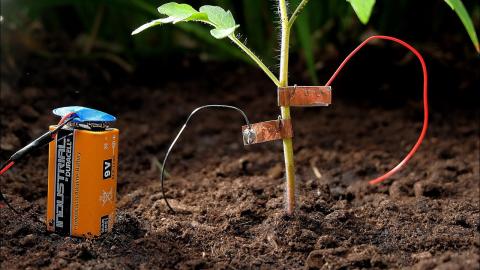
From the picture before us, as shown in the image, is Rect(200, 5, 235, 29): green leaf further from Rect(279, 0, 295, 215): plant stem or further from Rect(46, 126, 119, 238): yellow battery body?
Rect(46, 126, 119, 238): yellow battery body

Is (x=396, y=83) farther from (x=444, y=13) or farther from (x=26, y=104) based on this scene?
(x=26, y=104)

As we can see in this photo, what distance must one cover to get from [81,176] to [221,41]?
146cm

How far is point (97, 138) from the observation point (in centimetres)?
123

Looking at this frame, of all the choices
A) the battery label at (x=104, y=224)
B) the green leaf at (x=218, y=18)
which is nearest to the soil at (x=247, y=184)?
the battery label at (x=104, y=224)

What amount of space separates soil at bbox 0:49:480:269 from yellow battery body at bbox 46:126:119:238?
0.10 feet

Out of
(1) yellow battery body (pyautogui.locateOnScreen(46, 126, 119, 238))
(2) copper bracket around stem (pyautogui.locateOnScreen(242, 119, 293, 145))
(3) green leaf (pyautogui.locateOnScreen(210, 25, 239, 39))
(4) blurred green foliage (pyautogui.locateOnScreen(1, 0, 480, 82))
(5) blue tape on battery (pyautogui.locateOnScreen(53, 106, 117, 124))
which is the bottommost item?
(1) yellow battery body (pyautogui.locateOnScreen(46, 126, 119, 238))

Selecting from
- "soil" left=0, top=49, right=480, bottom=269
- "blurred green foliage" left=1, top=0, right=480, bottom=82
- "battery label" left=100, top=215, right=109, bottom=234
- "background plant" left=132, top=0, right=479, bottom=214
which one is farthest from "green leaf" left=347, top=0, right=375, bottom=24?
"blurred green foliage" left=1, top=0, right=480, bottom=82

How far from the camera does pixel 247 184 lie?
1595mm

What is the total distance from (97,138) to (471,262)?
2.29ft

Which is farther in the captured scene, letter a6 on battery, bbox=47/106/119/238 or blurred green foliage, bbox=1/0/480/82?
blurred green foliage, bbox=1/0/480/82

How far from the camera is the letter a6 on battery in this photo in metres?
1.23

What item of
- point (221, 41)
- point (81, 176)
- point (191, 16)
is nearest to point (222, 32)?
point (191, 16)

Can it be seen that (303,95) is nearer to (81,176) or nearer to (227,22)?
(227,22)

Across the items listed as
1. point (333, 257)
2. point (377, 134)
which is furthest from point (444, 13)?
point (333, 257)
